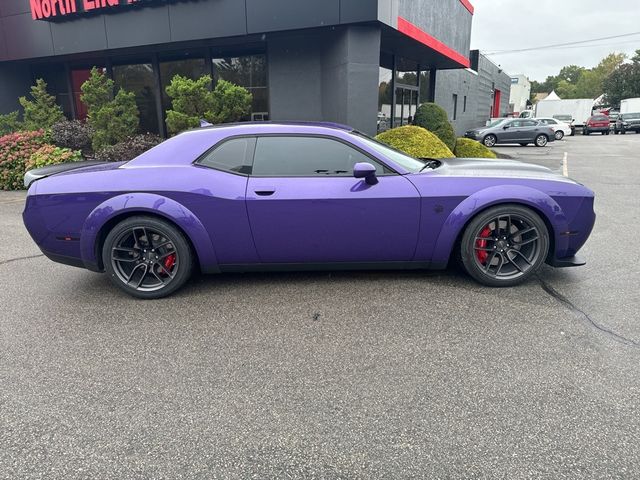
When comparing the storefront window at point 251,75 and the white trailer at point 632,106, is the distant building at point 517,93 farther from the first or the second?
the storefront window at point 251,75

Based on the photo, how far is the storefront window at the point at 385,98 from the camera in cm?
1356

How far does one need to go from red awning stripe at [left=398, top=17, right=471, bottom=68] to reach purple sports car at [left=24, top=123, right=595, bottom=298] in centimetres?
776

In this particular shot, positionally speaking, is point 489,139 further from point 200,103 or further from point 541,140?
point 200,103

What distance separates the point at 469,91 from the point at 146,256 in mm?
24926

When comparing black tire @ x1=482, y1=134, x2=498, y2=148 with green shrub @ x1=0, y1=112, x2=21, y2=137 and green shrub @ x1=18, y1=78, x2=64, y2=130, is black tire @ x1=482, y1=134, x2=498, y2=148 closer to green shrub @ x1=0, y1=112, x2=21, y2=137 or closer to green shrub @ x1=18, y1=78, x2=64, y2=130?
green shrub @ x1=18, y1=78, x2=64, y2=130

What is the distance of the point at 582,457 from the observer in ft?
6.82

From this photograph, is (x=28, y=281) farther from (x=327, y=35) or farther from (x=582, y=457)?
(x=327, y=35)

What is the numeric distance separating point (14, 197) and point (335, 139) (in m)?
8.16

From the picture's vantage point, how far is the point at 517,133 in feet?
75.8

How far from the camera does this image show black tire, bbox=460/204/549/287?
392 centimetres

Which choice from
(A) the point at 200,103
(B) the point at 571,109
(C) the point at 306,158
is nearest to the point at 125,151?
(A) the point at 200,103

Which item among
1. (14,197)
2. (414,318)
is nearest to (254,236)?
(414,318)

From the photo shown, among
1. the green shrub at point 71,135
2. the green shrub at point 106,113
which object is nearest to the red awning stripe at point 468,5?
the green shrub at point 106,113

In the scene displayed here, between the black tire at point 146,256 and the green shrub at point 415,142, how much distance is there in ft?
19.6
